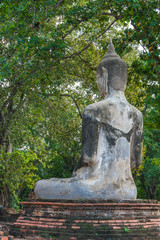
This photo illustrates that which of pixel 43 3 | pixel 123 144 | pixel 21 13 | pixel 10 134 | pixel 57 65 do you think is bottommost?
pixel 123 144

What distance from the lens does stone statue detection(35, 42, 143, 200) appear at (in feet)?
14.9

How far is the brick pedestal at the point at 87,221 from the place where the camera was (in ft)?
12.5

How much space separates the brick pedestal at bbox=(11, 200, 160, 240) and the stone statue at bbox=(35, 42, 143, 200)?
1.16ft

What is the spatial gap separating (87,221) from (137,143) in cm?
208

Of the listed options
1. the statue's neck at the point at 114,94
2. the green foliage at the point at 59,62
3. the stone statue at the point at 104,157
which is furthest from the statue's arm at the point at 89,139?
the green foliage at the point at 59,62

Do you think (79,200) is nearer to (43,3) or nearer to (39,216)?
(39,216)

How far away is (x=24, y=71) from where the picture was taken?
→ 26.3 feet

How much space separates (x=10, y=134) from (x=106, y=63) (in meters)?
6.75

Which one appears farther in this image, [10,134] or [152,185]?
[152,185]

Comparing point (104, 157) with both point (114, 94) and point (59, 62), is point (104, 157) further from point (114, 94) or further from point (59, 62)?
point (59, 62)

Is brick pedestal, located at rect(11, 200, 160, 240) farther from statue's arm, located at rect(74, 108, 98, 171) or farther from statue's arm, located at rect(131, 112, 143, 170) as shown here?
statue's arm, located at rect(131, 112, 143, 170)

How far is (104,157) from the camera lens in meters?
4.89

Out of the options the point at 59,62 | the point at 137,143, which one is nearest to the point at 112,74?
the point at 137,143

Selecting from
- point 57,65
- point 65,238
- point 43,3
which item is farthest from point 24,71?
point 65,238
